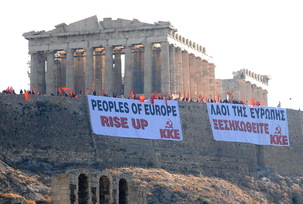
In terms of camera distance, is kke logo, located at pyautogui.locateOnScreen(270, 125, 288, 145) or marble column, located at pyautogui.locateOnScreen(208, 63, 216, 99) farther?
marble column, located at pyautogui.locateOnScreen(208, 63, 216, 99)

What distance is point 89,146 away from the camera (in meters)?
124

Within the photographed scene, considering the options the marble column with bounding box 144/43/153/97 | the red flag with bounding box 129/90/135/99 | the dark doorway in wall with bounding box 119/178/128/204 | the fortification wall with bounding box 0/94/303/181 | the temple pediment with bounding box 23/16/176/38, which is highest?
the temple pediment with bounding box 23/16/176/38

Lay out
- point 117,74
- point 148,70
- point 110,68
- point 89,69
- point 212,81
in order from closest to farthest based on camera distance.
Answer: point 148,70, point 110,68, point 89,69, point 117,74, point 212,81

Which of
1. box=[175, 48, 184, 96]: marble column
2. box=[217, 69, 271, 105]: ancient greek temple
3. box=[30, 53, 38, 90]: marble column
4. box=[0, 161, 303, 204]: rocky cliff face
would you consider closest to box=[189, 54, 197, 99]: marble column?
box=[175, 48, 184, 96]: marble column

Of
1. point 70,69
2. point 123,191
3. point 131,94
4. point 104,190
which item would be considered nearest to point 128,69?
point 70,69

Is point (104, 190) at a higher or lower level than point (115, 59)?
lower

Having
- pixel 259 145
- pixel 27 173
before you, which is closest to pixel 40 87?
pixel 259 145

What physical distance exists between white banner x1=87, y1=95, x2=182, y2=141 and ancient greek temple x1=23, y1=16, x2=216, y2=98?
811 cm

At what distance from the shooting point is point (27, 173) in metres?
116

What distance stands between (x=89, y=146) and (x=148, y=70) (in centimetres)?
1877

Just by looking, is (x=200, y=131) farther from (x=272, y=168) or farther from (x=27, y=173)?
(x=27, y=173)

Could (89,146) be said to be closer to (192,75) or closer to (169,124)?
(169,124)

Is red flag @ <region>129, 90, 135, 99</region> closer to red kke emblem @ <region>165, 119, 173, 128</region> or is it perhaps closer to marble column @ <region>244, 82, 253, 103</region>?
red kke emblem @ <region>165, 119, 173, 128</region>

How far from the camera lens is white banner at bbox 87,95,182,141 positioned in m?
127
